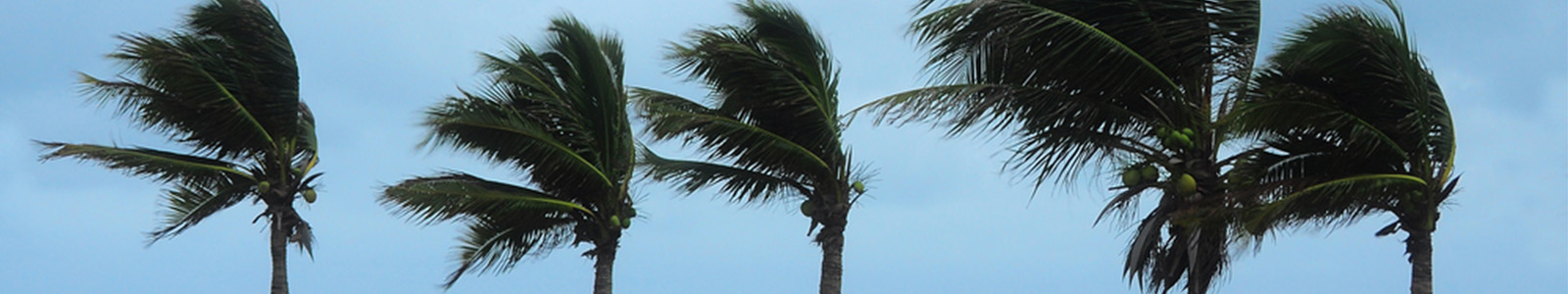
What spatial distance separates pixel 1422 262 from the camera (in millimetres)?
15789

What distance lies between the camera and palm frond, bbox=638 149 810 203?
67.5 feet

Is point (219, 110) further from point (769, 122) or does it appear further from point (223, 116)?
point (769, 122)

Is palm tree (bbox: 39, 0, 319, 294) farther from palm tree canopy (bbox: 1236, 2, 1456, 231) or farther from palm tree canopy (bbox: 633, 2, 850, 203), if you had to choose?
palm tree canopy (bbox: 1236, 2, 1456, 231)

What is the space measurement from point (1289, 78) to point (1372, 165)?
1.19 meters

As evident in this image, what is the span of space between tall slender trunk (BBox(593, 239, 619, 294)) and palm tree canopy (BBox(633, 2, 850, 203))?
113 cm

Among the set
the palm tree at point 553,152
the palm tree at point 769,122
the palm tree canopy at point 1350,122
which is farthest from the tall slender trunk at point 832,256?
the palm tree canopy at point 1350,122

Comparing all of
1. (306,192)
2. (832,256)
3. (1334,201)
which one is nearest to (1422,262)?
(1334,201)

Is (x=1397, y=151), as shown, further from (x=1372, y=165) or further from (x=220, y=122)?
(x=220, y=122)

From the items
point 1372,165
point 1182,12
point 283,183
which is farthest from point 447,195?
point 1372,165

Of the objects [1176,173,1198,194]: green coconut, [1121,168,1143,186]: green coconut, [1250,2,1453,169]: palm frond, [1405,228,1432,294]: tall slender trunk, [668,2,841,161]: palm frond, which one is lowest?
[1405,228,1432,294]: tall slender trunk

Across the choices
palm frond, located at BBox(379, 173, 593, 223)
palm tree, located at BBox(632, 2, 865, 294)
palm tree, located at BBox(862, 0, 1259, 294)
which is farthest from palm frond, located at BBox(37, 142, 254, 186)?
palm tree, located at BBox(862, 0, 1259, 294)

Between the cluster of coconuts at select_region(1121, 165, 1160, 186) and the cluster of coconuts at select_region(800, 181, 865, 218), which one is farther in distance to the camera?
the cluster of coconuts at select_region(800, 181, 865, 218)

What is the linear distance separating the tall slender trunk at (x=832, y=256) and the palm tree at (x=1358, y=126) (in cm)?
558

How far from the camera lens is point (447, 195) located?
20.7 metres
